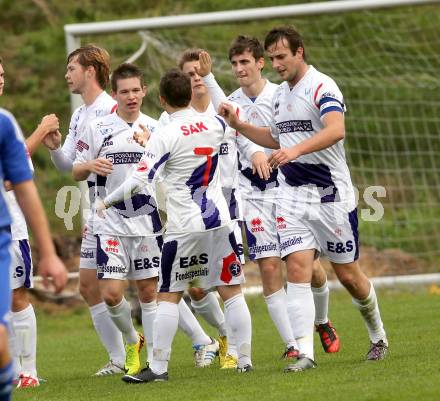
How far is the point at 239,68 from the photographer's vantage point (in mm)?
10055

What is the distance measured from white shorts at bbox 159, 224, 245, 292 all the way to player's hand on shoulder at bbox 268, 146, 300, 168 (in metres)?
0.75

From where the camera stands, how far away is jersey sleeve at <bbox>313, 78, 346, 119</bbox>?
8.01 metres

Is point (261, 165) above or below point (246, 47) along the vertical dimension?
below

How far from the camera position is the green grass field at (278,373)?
6.93m

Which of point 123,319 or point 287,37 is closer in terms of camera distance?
point 287,37

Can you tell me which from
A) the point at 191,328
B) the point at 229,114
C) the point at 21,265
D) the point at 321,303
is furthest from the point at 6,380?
the point at 321,303

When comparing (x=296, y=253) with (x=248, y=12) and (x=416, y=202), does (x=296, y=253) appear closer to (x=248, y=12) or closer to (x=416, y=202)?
(x=248, y=12)

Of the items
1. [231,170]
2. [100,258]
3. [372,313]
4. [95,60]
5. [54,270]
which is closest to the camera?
[54,270]

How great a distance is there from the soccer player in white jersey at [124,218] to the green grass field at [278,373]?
1.96ft

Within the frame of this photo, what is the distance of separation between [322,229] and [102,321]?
2.25 metres

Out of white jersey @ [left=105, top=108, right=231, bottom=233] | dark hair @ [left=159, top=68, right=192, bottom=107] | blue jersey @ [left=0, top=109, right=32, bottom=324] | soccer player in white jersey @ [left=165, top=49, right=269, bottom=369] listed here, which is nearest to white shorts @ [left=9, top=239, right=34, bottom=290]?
white jersey @ [left=105, top=108, right=231, bottom=233]

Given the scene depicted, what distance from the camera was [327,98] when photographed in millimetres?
8039

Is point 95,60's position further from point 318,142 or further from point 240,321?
point 240,321

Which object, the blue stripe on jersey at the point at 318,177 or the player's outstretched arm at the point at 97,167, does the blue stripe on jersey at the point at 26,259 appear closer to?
the player's outstretched arm at the point at 97,167
